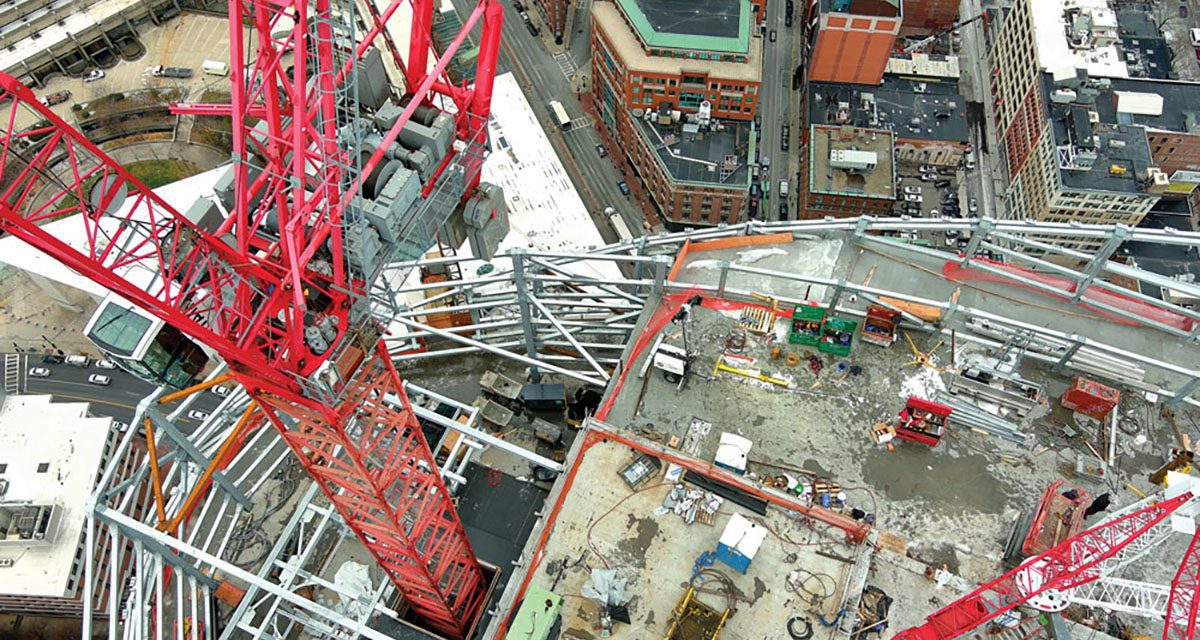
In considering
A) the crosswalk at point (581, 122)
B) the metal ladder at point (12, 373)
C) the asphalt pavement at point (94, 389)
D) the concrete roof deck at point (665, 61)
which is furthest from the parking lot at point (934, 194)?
the metal ladder at point (12, 373)

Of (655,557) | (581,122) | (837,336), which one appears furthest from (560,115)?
(655,557)

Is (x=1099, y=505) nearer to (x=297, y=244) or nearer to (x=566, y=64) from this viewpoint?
(x=297, y=244)

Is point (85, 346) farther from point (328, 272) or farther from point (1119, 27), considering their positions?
point (1119, 27)

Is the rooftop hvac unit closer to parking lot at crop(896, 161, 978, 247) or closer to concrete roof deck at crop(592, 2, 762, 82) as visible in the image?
parking lot at crop(896, 161, 978, 247)

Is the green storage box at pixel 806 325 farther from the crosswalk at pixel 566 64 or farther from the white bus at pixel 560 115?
the crosswalk at pixel 566 64

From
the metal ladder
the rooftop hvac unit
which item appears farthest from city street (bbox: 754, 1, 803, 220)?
the metal ladder

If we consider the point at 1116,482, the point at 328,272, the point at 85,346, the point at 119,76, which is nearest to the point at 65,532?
the point at 85,346
